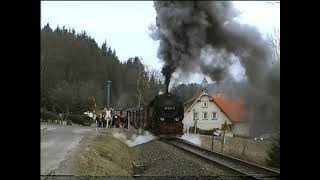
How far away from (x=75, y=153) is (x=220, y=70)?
6.06m

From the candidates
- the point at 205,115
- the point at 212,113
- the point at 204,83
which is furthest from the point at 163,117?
the point at 204,83

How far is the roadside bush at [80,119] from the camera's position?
516 inches

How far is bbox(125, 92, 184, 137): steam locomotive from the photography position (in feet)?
60.1

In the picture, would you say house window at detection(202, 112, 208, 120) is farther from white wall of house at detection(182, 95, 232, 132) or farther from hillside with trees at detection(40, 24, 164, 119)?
hillside with trees at detection(40, 24, 164, 119)

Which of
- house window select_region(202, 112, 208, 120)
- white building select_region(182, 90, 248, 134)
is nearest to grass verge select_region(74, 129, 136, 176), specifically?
white building select_region(182, 90, 248, 134)

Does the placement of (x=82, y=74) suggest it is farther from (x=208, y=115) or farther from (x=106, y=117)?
(x=208, y=115)

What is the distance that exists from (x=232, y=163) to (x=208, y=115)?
2.44 meters

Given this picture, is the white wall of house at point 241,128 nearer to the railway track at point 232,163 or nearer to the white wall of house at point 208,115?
the white wall of house at point 208,115

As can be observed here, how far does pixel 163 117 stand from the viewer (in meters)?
20.2

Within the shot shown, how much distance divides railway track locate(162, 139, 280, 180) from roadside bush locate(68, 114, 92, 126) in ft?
16.0

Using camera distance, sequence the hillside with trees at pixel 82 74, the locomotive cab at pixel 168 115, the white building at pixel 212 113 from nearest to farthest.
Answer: the hillside with trees at pixel 82 74, the white building at pixel 212 113, the locomotive cab at pixel 168 115

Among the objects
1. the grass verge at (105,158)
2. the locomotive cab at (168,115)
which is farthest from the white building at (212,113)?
the grass verge at (105,158)

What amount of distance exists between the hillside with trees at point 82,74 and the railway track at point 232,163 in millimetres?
4593

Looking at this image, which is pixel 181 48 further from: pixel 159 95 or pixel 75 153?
pixel 75 153
